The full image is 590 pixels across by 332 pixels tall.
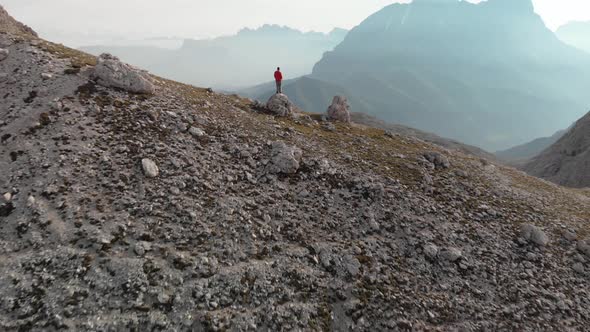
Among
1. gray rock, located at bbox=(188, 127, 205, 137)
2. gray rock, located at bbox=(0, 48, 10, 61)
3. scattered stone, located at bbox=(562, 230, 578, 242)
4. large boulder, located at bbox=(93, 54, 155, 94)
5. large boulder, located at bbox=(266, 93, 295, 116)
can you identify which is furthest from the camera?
large boulder, located at bbox=(266, 93, 295, 116)

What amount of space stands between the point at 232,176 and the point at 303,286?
8.57 metres

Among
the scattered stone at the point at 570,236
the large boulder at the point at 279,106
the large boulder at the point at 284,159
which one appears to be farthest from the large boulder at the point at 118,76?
the scattered stone at the point at 570,236

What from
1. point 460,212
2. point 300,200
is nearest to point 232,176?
point 300,200

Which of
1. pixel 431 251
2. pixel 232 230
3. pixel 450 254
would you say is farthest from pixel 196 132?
pixel 450 254

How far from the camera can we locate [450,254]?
1756cm

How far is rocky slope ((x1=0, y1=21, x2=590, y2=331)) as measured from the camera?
1238cm

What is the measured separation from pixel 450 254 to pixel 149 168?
1799 centimetres

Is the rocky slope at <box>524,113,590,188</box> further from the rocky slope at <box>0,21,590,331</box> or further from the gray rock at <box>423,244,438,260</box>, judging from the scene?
the gray rock at <box>423,244,438,260</box>

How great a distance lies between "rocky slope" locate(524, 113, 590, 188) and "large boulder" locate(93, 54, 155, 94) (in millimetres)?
111655

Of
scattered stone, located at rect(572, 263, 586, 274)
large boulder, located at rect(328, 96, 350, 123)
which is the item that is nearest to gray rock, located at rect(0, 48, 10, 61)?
large boulder, located at rect(328, 96, 350, 123)

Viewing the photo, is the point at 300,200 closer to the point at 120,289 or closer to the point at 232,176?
the point at 232,176

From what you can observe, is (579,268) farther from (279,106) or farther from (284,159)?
(279,106)

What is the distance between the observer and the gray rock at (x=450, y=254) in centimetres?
1745

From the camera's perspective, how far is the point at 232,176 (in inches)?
778
